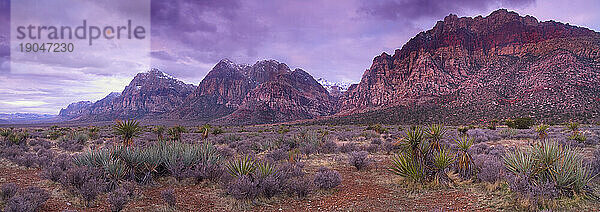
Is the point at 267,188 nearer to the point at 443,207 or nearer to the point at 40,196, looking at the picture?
the point at 443,207

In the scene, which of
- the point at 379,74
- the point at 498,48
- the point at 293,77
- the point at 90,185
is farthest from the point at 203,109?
the point at 90,185

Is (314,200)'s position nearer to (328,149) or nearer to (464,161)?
(464,161)

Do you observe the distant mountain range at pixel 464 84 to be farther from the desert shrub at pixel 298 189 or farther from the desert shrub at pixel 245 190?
the desert shrub at pixel 245 190

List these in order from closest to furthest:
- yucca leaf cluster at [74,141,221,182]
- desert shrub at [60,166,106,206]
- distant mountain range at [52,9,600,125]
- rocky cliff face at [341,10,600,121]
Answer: desert shrub at [60,166,106,206] → yucca leaf cluster at [74,141,221,182] → rocky cliff face at [341,10,600,121] → distant mountain range at [52,9,600,125]

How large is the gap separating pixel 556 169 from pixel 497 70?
75767 mm

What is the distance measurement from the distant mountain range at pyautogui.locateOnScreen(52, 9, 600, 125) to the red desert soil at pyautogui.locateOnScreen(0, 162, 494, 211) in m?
49.5

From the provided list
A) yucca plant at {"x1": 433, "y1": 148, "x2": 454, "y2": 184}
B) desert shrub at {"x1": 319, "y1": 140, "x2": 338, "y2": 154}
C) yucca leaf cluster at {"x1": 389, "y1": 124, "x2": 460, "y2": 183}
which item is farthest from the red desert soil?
desert shrub at {"x1": 319, "y1": 140, "x2": 338, "y2": 154}

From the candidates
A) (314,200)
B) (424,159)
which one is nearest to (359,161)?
(424,159)

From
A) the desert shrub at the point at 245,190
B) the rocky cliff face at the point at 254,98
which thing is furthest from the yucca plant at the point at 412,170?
the rocky cliff face at the point at 254,98

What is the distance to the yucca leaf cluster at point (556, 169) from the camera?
5949mm

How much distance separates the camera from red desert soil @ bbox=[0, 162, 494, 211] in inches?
252

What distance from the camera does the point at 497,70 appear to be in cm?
6706

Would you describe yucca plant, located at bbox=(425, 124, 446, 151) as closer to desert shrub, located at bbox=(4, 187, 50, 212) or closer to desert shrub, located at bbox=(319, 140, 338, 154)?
desert shrub, located at bbox=(319, 140, 338, 154)

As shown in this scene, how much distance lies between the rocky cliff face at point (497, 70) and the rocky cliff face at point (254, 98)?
39.5 m
